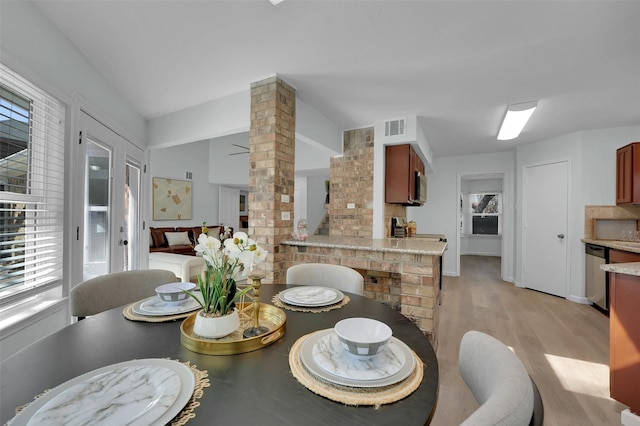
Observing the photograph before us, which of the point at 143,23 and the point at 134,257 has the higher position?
the point at 143,23

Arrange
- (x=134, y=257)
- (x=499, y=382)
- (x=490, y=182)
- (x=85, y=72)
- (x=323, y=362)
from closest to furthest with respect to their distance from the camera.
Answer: (x=499, y=382) < (x=323, y=362) < (x=85, y=72) < (x=134, y=257) < (x=490, y=182)

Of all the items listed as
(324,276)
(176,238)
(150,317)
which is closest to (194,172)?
(176,238)

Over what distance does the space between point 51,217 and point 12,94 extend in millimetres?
797

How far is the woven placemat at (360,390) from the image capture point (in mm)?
610

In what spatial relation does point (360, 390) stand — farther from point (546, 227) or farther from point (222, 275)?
point (546, 227)

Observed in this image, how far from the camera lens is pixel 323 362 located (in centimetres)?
73

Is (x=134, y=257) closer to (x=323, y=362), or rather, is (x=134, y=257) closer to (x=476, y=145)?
(x=323, y=362)

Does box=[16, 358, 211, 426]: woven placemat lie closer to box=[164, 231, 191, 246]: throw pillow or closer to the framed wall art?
box=[164, 231, 191, 246]: throw pillow

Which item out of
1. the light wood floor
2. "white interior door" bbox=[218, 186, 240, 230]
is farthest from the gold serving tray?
"white interior door" bbox=[218, 186, 240, 230]

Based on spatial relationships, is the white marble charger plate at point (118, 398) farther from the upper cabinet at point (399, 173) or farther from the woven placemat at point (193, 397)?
the upper cabinet at point (399, 173)

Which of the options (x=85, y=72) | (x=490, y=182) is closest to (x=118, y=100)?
(x=85, y=72)

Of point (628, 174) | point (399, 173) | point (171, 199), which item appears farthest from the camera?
point (171, 199)

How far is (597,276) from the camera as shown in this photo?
349cm

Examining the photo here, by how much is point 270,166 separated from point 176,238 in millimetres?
4420
